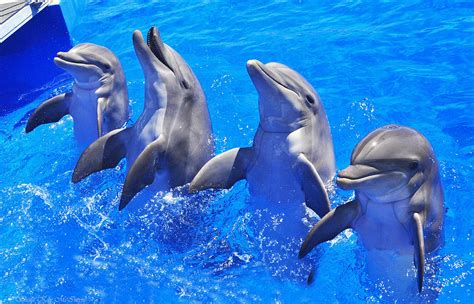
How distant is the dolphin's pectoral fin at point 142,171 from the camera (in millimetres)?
6539

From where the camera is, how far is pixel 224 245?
23.0 ft

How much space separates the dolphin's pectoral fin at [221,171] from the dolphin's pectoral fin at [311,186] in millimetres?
635

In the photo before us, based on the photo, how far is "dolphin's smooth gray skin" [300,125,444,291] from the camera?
499cm

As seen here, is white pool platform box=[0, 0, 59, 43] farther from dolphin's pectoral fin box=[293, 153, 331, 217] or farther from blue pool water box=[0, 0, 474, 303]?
dolphin's pectoral fin box=[293, 153, 331, 217]

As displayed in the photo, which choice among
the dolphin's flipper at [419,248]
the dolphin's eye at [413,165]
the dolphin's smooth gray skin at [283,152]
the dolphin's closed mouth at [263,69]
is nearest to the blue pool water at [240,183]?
the dolphin's smooth gray skin at [283,152]

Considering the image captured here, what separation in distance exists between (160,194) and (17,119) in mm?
4983

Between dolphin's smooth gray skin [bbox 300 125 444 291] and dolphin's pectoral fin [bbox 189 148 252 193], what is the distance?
125 cm

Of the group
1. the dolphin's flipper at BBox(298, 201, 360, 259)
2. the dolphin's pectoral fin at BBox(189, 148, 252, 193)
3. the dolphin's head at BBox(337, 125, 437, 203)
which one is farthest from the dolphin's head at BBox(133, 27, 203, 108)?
the dolphin's head at BBox(337, 125, 437, 203)

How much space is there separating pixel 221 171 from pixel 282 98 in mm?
1068

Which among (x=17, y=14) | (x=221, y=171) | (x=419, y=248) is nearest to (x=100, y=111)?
(x=221, y=171)

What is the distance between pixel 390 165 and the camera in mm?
4980

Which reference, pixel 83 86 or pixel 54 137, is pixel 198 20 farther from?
pixel 83 86

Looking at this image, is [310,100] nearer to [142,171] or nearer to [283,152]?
[283,152]

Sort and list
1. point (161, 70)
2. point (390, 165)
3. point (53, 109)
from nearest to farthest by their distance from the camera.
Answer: point (390, 165) → point (161, 70) → point (53, 109)
